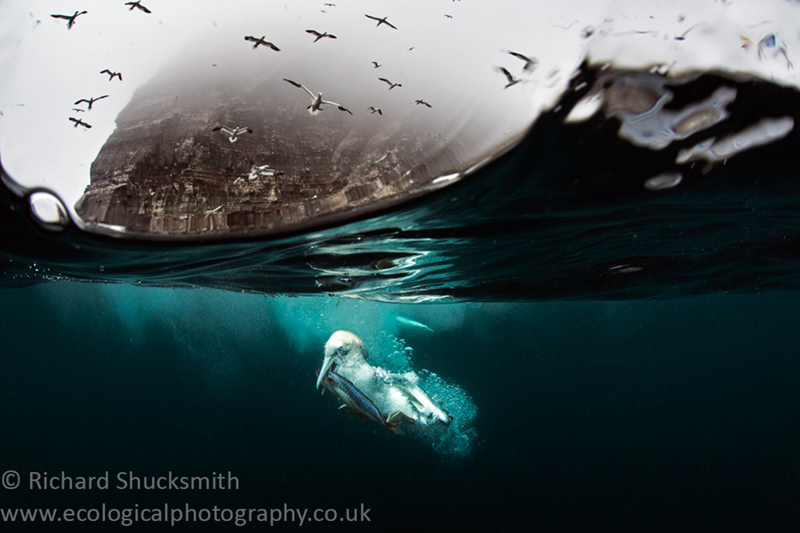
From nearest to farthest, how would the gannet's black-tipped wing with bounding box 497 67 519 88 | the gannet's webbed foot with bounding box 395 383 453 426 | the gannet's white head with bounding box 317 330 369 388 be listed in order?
the gannet's black-tipped wing with bounding box 497 67 519 88 < the gannet's white head with bounding box 317 330 369 388 < the gannet's webbed foot with bounding box 395 383 453 426

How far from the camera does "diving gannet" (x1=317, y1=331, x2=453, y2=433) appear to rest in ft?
33.9

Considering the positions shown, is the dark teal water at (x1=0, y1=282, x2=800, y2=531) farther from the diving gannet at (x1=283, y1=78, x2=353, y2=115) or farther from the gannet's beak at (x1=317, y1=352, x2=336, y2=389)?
the diving gannet at (x1=283, y1=78, x2=353, y2=115)

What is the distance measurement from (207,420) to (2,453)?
1071 inches

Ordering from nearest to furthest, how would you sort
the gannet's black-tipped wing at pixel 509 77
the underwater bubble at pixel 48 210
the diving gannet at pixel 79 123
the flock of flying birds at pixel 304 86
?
the flock of flying birds at pixel 304 86 < the gannet's black-tipped wing at pixel 509 77 < the diving gannet at pixel 79 123 < the underwater bubble at pixel 48 210

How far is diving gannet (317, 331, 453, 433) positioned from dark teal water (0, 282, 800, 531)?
18.2ft

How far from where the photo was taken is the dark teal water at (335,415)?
35656 millimetres

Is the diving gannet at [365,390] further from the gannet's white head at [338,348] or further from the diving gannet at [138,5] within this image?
the diving gannet at [138,5]

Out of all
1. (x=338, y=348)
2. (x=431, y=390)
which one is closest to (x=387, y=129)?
(x=338, y=348)

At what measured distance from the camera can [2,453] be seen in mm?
39031

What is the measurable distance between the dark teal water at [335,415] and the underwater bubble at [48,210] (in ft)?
66.4

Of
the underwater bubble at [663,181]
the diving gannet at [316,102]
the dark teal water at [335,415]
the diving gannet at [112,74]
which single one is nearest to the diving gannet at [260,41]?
the diving gannet at [316,102]

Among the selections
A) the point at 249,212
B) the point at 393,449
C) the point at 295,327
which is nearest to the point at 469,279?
the point at 249,212

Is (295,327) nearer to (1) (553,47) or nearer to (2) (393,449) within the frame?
(2) (393,449)

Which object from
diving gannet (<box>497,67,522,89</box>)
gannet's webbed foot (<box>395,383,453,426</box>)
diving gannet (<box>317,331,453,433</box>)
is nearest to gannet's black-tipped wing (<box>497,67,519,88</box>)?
diving gannet (<box>497,67,522,89</box>)
